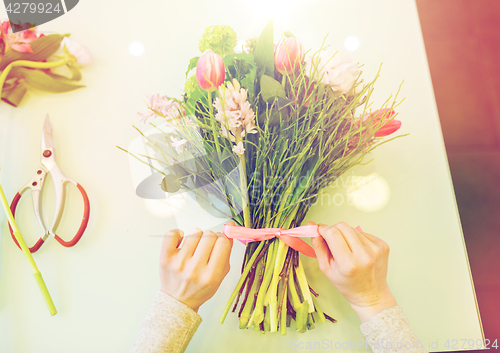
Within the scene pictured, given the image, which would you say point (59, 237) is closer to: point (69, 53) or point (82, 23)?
point (69, 53)

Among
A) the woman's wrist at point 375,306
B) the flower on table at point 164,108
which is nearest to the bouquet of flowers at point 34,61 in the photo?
the flower on table at point 164,108

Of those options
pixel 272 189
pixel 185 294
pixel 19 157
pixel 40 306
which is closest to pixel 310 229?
pixel 272 189

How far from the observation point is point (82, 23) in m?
0.81

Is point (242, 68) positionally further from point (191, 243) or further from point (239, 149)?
point (191, 243)

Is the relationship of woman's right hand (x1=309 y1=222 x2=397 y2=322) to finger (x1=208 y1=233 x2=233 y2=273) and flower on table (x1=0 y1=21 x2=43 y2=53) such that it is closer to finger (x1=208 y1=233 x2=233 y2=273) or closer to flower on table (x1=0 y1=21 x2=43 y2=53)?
finger (x1=208 y1=233 x2=233 y2=273)

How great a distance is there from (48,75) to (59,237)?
42 cm

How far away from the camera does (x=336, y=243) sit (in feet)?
1.67

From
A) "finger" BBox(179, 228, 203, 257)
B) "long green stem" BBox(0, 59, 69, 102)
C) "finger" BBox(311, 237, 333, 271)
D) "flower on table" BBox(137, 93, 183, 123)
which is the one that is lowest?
"finger" BBox(311, 237, 333, 271)

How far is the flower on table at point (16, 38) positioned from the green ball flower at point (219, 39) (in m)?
0.51

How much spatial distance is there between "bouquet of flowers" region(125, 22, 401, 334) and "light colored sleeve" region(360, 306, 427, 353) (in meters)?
0.10

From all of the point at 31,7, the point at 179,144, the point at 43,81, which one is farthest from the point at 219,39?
the point at 31,7

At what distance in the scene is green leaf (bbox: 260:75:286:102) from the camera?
0.46 meters

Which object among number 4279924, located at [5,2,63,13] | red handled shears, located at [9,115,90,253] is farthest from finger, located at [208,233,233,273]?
number 4279924, located at [5,2,63,13]

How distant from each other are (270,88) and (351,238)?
0.98ft
